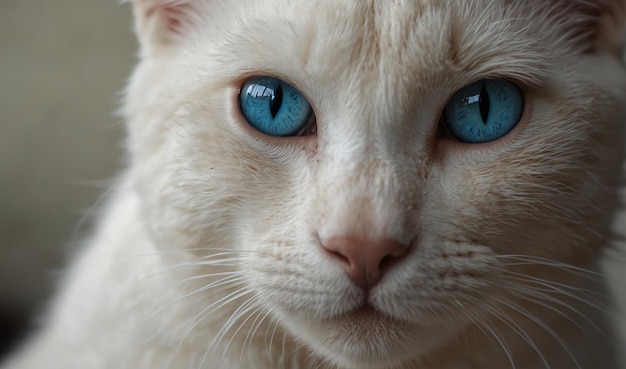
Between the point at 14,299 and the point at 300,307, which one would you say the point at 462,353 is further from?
the point at 14,299

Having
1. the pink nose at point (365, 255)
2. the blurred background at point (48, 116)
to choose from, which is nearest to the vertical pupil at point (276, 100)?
the pink nose at point (365, 255)

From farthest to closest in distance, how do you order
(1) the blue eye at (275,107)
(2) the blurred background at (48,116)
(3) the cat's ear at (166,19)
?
(2) the blurred background at (48,116)
(3) the cat's ear at (166,19)
(1) the blue eye at (275,107)

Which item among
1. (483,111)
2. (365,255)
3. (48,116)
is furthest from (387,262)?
(48,116)

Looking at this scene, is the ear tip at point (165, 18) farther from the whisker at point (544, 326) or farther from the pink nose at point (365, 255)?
the whisker at point (544, 326)

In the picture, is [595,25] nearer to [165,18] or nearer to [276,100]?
[276,100]

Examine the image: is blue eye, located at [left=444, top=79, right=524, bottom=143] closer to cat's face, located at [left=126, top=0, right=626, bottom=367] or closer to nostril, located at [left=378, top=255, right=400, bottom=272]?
cat's face, located at [left=126, top=0, right=626, bottom=367]

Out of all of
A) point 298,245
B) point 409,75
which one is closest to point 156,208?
point 298,245

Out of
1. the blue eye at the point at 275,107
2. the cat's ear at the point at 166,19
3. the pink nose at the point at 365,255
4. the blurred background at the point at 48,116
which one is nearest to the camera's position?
the pink nose at the point at 365,255
